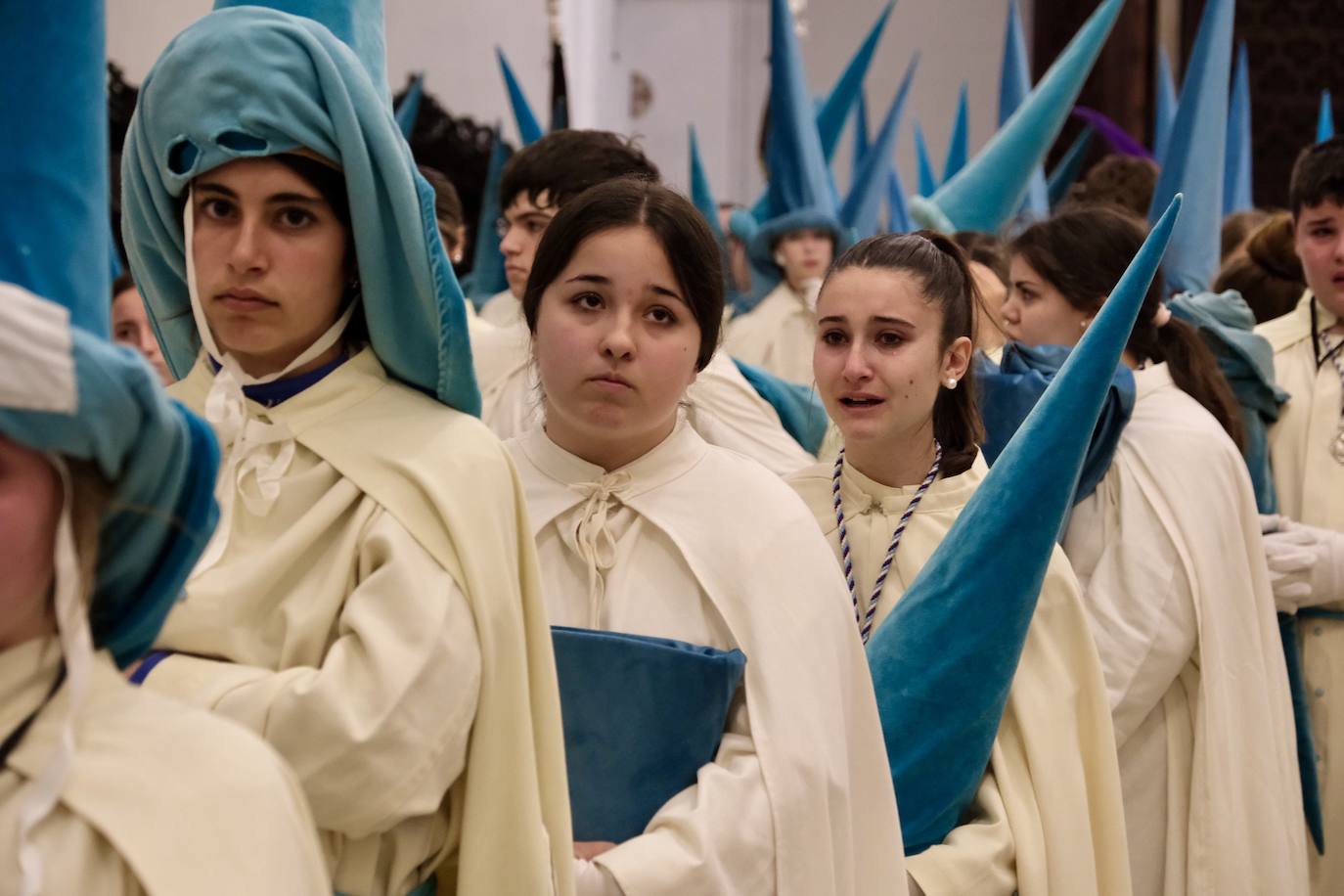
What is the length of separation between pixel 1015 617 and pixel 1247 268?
2753 mm

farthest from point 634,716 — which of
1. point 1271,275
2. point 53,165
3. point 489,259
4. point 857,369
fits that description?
point 489,259

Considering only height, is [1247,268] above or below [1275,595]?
above

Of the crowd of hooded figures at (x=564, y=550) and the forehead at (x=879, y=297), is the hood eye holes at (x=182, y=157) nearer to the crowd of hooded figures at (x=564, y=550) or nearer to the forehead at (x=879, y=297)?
the crowd of hooded figures at (x=564, y=550)

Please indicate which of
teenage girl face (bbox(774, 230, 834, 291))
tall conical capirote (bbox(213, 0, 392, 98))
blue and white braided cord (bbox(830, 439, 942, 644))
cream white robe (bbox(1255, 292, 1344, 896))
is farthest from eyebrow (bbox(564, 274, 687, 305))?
teenage girl face (bbox(774, 230, 834, 291))

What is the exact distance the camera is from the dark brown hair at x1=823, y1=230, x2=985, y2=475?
10.7ft

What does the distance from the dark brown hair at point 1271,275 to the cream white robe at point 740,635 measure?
3067 mm

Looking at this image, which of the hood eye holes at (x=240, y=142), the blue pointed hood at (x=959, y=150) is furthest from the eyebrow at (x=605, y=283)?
the blue pointed hood at (x=959, y=150)

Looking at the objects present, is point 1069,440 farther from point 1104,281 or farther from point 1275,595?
point 1275,595

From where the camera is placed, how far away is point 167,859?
55.6 inches

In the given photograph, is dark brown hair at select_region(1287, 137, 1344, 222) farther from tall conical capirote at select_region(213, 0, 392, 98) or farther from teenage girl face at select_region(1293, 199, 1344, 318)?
tall conical capirote at select_region(213, 0, 392, 98)

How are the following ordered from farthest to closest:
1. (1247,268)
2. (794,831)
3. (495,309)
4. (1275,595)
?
1. (495,309)
2. (1247,268)
3. (1275,595)
4. (794,831)

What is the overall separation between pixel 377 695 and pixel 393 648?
56 millimetres

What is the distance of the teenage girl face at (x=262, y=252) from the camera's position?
2.12 m

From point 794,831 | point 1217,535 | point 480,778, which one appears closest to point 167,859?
point 480,778
